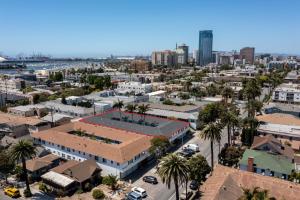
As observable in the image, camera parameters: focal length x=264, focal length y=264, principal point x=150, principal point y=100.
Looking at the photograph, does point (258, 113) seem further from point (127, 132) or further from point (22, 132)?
point (22, 132)

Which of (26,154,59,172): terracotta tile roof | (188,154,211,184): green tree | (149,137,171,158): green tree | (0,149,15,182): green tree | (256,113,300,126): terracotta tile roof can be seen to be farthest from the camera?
(256,113,300,126): terracotta tile roof

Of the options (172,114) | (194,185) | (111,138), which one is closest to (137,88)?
(172,114)

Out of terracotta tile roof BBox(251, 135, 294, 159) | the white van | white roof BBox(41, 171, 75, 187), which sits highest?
terracotta tile roof BBox(251, 135, 294, 159)

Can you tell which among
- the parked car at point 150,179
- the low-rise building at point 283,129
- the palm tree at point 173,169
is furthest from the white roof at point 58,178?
the low-rise building at point 283,129

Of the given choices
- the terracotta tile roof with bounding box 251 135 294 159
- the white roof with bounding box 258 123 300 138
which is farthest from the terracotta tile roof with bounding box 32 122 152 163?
the white roof with bounding box 258 123 300 138

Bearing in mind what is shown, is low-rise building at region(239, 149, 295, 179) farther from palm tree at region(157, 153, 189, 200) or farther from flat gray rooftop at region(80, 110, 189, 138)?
flat gray rooftop at region(80, 110, 189, 138)

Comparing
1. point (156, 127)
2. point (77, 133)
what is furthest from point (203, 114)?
point (77, 133)
